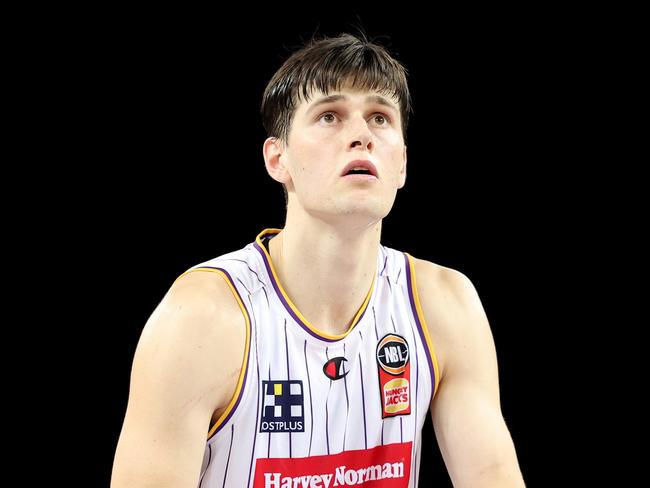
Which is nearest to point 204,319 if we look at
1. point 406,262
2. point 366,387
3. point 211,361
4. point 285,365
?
point 211,361

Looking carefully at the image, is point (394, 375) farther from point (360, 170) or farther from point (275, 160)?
point (275, 160)

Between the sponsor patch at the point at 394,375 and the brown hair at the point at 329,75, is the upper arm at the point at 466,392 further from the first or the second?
the brown hair at the point at 329,75

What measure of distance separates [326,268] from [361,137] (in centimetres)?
57

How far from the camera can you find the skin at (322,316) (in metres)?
3.72

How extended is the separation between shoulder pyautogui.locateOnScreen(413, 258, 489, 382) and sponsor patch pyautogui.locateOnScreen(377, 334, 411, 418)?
0.51 ft

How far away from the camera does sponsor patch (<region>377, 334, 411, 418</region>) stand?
13.8 feet

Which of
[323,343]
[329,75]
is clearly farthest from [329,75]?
[323,343]

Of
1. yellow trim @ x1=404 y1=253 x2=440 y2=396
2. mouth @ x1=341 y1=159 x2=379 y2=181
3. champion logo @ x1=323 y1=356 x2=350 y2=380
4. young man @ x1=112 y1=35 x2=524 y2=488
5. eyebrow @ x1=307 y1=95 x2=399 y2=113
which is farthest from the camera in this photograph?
yellow trim @ x1=404 y1=253 x2=440 y2=396

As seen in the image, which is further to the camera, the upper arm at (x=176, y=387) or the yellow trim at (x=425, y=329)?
the yellow trim at (x=425, y=329)

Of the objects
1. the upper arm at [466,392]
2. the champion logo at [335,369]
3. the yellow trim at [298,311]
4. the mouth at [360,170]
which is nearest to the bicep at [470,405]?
the upper arm at [466,392]

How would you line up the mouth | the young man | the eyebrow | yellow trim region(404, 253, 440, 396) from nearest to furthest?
1. the young man
2. the mouth
3. the eyebrow
4. yellow trim region(404, 253, 440, 396)


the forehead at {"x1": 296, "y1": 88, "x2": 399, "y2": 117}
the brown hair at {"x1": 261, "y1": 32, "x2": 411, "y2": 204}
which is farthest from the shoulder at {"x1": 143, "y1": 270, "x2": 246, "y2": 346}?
the forehead at {"x1": 296, "y1": 88, "x2": 399, "y2": 117}

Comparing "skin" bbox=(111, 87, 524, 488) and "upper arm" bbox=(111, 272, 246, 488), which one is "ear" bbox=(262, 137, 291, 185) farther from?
"upper arm" bbox=(111, 272, 246, 488)

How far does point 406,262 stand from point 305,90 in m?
0.93
